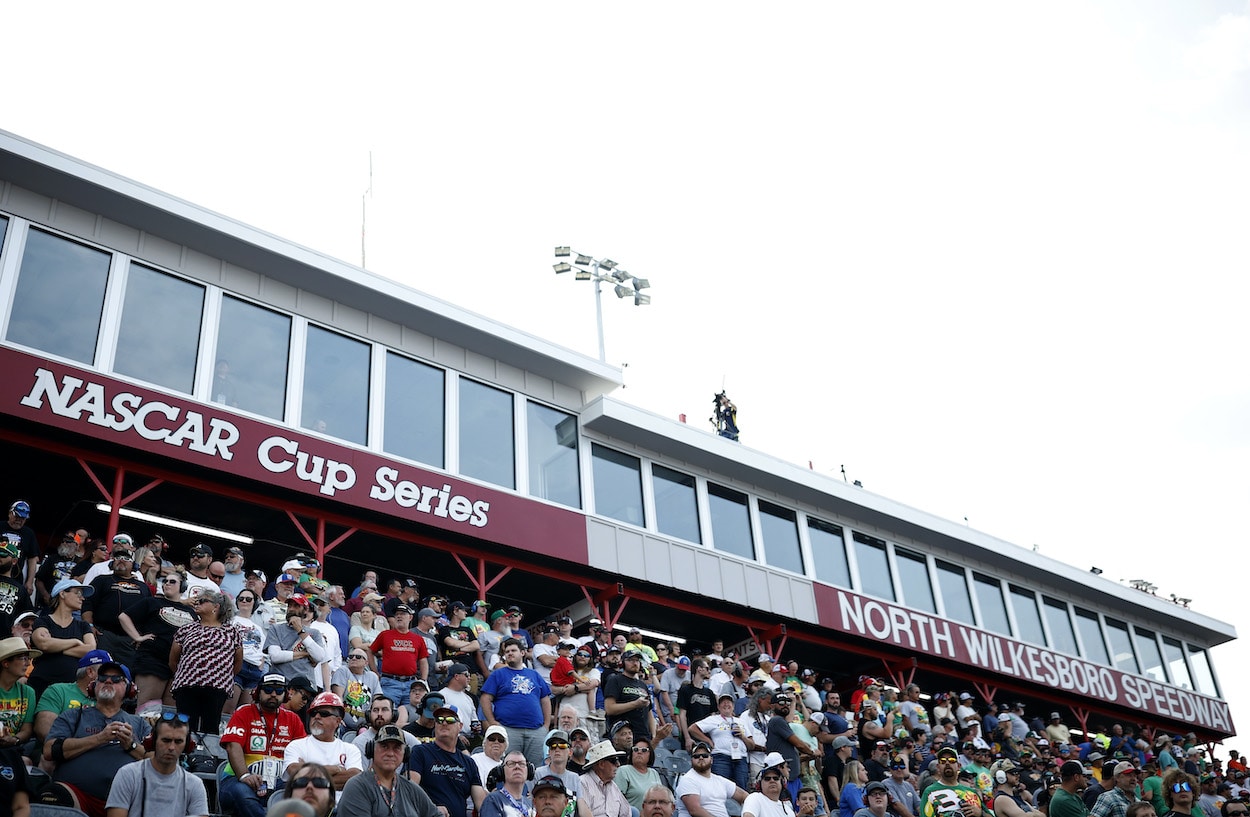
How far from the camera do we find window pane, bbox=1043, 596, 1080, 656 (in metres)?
28.9

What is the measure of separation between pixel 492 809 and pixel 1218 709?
2933 centimetres

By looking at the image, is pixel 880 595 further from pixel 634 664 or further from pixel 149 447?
pixel 149 447

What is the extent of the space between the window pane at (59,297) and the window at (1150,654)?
26.4 metres

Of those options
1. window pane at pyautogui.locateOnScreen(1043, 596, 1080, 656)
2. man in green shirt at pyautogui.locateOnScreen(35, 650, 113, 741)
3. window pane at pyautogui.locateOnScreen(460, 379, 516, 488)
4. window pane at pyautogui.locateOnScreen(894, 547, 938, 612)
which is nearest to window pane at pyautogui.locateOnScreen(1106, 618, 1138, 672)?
window pane at pyautogui.locateOnScreen(1043, 596, 1080, 656)

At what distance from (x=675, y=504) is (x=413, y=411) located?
5504mm

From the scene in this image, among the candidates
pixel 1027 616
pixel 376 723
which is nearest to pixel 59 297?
pixel 376 723

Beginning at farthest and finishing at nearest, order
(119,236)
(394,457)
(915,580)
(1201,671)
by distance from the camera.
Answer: (1201,671) < (915,580) < (394,457) < (119,236)

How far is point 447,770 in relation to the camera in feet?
32.0

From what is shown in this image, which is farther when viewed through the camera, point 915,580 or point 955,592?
point 955,592

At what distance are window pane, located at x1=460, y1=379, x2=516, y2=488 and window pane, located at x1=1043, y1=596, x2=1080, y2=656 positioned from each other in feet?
51.4

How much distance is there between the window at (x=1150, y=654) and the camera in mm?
31359

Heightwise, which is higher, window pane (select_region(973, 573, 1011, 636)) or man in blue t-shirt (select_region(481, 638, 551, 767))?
window pane (select_region(973, 573, 1011, 636))

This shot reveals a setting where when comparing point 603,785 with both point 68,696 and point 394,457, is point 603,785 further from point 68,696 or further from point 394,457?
point 394,457

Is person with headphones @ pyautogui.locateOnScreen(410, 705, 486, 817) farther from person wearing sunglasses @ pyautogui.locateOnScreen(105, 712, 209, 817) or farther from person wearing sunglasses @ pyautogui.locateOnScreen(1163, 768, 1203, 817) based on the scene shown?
person wearing sunglasses @ pyautogui.locateOnScreen(1163, 768, 1203, 817)
